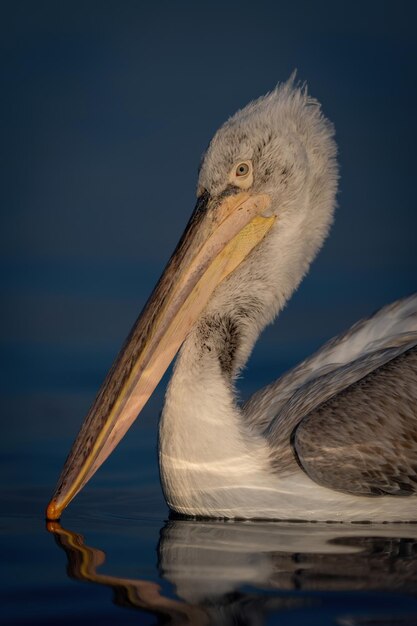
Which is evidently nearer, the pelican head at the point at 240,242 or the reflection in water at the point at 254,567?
the reflection in water at the point at 254,567

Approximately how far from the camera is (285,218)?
539 cm

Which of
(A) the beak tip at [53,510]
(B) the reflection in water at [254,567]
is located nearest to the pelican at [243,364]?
(A) the beak tip at [53,510]

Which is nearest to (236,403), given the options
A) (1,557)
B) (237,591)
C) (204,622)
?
(1,557)

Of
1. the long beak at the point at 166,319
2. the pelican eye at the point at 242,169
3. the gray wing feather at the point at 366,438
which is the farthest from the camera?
the pelican eye at the point at 242,169

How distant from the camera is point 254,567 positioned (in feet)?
12.3

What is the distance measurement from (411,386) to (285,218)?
98 centimetres

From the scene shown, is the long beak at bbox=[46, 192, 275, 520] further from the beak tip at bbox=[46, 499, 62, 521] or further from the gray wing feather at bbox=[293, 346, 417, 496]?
the gray wing feather at bbox=[293, 346, 417, 496]

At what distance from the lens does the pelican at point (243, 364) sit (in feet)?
16.0

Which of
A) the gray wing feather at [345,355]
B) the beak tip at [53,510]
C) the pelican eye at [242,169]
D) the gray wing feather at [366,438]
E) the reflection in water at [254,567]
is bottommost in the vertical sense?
the reflection in water at [254,567]

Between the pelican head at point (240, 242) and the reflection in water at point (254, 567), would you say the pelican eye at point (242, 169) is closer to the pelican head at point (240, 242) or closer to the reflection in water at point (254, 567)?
the pelican head at point (240, 242)

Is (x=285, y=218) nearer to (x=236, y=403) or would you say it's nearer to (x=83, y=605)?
(x=236, y=403)

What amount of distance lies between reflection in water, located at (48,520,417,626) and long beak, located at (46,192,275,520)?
1.25 feet

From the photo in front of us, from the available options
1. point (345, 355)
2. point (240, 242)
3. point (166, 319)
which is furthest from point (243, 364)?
point (345, 355)

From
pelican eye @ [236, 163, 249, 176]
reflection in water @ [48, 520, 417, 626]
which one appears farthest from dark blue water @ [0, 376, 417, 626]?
pelican eye @ [236, 163, 249, 176]
